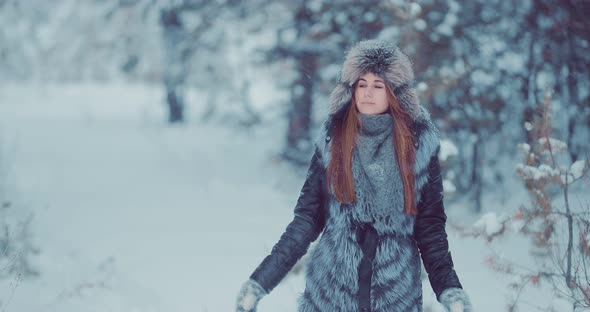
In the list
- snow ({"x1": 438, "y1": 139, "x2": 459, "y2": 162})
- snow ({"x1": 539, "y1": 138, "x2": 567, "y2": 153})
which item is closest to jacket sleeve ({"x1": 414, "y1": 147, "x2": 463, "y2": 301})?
snow ({"x1": 539, "y1": 138, "x2": 567, "y2": 153})

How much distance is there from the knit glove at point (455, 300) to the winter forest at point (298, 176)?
4.16 ft

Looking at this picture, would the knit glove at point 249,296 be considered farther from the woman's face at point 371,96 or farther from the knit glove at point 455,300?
the woman's face at point 371,96

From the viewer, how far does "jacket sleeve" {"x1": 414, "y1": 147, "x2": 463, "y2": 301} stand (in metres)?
1.94

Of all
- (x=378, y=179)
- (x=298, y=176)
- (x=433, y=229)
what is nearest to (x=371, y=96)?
(x=378, y=179)

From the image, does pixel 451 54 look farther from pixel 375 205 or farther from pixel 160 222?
pixel 160 222

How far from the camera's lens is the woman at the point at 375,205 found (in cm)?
196

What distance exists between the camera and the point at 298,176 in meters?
7.66

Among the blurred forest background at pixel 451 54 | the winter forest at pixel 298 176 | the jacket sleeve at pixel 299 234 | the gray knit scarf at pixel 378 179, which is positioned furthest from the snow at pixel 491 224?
the jacket sleeve at pixel 299 234

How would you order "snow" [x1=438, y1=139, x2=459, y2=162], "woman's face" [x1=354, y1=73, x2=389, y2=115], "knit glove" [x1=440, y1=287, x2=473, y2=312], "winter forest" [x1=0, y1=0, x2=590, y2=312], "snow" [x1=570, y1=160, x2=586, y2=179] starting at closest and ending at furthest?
"knit glove" [x1=440, y1=287, x2=473, y2=312]
"woman's face" [x1=354, y1=73, x2=389, y2=115]
"snow" [x1=570, y1=160, x2=586, y2=179]
"winter forest" [x1=0, y1=0, x2=590, y2=312]
"snow" [x1=438, y1=139, x2=459, y2=162]

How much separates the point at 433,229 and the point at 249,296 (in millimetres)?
815

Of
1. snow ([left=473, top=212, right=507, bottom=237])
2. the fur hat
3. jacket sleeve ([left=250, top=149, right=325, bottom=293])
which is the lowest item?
jacket sleeve ([left=250, top=149, right=325, bottom=293])

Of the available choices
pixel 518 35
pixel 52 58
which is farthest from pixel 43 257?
pixel 52 58

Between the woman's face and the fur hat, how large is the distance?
27mm

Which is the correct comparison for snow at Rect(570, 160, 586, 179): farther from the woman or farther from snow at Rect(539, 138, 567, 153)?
the woman
